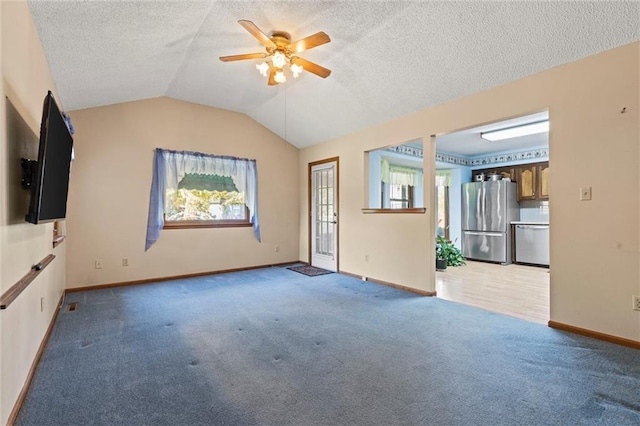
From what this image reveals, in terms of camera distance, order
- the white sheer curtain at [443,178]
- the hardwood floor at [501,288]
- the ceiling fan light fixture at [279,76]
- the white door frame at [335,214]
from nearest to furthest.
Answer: the ceiling fan light fixture at [279,76]
the hardwood floor at [501,288]
the white door frame at [335,214]
the white sheer curtain at [443,178]

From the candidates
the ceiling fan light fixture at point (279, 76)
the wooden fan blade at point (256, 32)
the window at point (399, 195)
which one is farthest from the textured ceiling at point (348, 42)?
the window at point (399, 195)

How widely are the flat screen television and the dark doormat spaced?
11.6 ft

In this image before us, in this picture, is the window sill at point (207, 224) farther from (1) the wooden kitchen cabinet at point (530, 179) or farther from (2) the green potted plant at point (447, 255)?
(1) the wooden kitchen cabinet at point (530, 179)

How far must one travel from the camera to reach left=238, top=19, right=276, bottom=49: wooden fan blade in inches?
93.7

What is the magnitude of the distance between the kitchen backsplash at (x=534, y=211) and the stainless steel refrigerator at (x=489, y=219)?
0.41ft

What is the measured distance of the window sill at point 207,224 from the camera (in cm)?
498

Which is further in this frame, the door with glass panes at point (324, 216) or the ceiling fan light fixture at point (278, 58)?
the door with glass panes at point (324, 216)

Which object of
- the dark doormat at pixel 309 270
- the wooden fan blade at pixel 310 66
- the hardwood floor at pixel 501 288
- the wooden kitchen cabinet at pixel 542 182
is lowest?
the hardwood floor at pixel 501 288

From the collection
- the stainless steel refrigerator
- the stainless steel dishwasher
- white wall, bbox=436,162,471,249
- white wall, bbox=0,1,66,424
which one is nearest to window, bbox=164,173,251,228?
white wall, bbox=0,1,66,424

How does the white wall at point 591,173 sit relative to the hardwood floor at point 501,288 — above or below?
above

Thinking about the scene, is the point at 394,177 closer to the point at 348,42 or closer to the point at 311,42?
the point at 348,42

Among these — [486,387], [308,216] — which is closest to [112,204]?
[308,216]

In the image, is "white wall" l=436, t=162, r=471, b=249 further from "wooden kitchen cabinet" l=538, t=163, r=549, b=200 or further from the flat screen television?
the flat screen television

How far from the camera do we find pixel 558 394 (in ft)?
6.13
